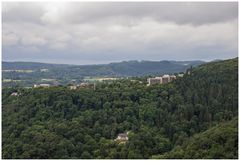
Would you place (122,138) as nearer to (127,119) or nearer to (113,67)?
(127,119)

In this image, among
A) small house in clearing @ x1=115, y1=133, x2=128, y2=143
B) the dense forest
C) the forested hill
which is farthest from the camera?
the forested hill

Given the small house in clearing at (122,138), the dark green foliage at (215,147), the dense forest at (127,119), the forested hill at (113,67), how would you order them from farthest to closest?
the forested hill at (113,67) < the small house in clearing at (122,138) < the dense forest at (127,119) < the dark green foliage at (215,147)

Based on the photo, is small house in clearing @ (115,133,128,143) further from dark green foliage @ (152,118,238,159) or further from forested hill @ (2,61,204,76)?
forested hill @ (2,61,204,76)

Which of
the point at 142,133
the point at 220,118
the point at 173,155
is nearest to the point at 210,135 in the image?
the point at 173,155

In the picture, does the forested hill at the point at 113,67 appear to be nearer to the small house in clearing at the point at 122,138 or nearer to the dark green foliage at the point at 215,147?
the small house in clearing at the point at 122,138

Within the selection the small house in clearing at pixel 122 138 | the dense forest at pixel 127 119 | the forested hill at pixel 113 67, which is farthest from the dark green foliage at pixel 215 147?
the forested hill at pixel 113 67

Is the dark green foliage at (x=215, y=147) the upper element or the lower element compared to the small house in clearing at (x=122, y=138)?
upper

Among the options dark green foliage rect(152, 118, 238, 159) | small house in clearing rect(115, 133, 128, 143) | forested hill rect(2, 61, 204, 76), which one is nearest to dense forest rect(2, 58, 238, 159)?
dark green foliage rect(152, 118, 238, 159)

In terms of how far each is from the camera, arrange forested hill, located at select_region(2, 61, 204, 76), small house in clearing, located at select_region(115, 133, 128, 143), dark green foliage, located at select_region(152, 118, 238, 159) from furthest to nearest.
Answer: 1. forested hill, located at select_region(2, 61, 204, 76)
2. small house in clearing, located at select_region(115, 133, 128, 143)
3. dark green foliage, located at select_region(152, 118, 238, 159)
